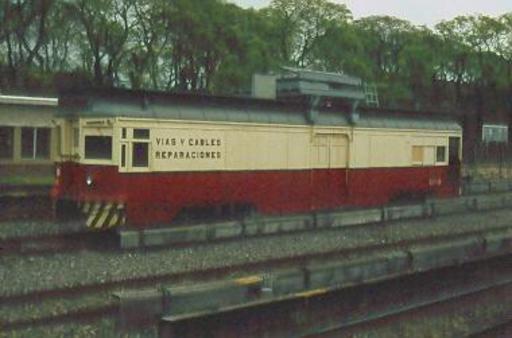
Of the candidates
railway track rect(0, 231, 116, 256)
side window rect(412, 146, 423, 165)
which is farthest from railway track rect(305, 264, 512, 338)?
side window rect(412, 146, 423, 165)

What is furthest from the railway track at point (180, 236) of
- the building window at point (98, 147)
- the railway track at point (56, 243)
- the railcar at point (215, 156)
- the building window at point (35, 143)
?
the building window at point (35, 143)

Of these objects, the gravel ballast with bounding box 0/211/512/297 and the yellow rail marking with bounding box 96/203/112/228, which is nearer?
the gravel ballast with bounding box 0/211/512/297

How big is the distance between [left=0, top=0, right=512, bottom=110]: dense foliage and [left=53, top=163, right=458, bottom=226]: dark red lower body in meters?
17.4

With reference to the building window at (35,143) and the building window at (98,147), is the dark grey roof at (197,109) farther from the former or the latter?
the building window at (35,143)

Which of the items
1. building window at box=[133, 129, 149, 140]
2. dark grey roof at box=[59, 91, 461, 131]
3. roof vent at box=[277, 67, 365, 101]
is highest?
roof vent at box=[277, 67, 365, 101]

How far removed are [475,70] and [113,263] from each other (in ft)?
172

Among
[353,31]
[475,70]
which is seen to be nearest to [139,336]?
[353,31]

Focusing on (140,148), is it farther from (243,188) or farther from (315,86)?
(315,86)

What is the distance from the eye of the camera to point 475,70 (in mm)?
61188

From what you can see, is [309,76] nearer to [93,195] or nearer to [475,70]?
[93,195]

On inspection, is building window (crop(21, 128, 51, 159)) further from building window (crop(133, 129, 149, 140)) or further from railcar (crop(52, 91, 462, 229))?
building window (crop(133, 129, 149, 140))

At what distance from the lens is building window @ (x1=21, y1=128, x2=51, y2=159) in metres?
31.5

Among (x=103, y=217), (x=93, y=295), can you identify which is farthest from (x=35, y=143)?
(x=93, y=295)

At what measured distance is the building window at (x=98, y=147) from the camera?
53.4ft
